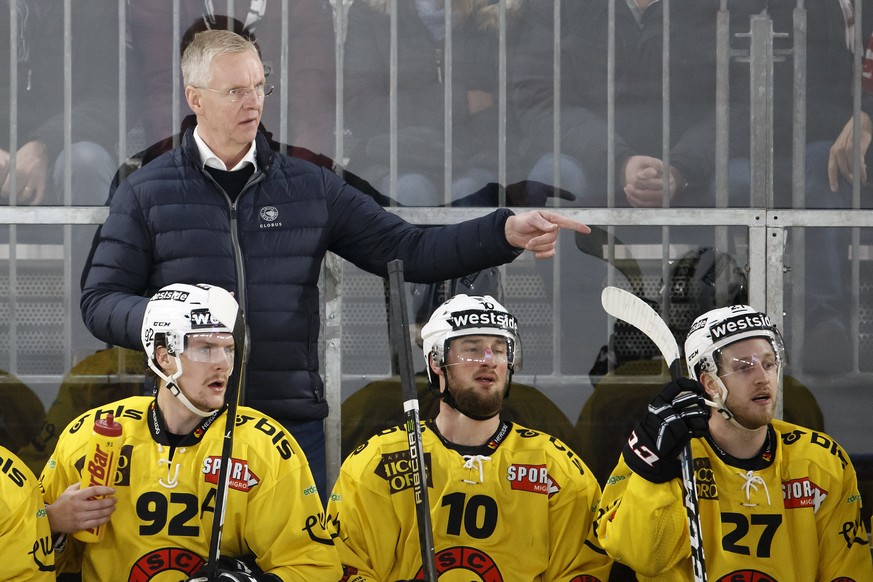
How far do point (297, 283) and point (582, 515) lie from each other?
1.15m

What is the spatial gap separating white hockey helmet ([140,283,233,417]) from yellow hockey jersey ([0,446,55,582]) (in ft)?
1.59

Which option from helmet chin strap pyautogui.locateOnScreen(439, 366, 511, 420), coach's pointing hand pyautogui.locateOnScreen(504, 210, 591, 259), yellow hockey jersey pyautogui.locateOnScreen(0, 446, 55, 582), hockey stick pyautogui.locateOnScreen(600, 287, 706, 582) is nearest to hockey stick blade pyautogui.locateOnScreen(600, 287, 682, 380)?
hockey stick pyautogui.locateOnScreen(600, 287, 706, 582)

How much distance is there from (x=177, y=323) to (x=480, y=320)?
0.92 metres

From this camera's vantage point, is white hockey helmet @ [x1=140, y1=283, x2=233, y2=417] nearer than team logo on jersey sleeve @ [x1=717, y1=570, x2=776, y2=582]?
Yes

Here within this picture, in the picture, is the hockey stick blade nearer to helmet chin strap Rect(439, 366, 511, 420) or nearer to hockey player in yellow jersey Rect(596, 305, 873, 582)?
hockey player in yellow jersey Rect(596, 305, 873, 582)

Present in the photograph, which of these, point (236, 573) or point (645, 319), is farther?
point (645, 319)

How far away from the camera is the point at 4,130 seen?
178 inches

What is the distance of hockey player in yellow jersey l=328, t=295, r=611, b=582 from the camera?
380 cm

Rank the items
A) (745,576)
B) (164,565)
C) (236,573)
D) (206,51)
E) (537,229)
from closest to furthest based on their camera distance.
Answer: (236,573)
(164,565)
(745,576)
(537,229)
(206,51)

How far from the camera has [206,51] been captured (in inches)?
159

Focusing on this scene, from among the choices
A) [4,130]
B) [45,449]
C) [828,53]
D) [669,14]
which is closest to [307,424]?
[45,449]

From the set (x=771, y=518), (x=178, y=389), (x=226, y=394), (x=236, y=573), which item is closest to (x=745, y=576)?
(x=771, y=518)

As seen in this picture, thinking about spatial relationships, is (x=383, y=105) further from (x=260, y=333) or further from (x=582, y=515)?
(x=582, y=515)

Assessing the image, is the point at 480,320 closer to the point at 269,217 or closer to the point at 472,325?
the point at 472,325
